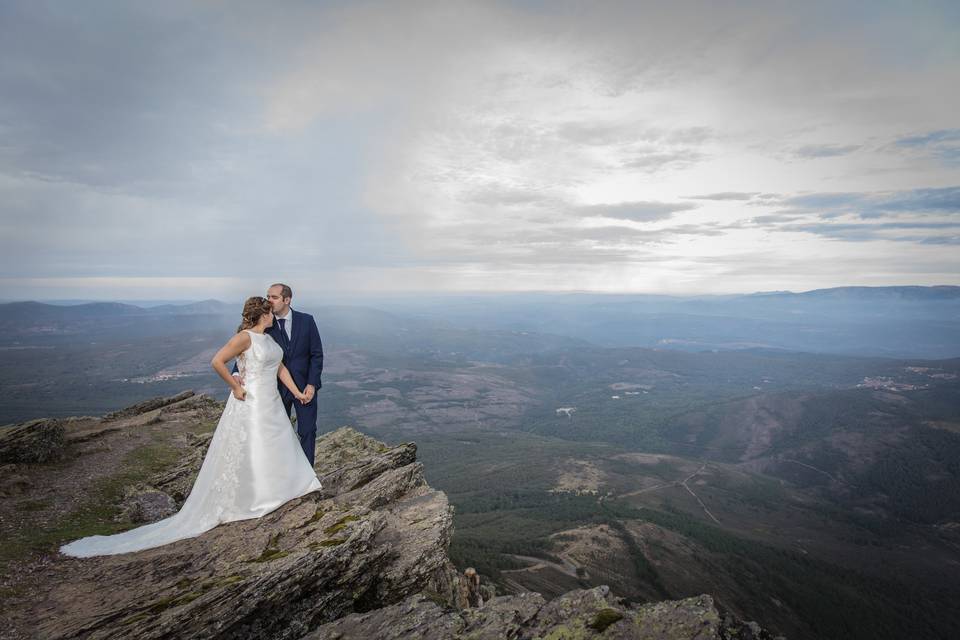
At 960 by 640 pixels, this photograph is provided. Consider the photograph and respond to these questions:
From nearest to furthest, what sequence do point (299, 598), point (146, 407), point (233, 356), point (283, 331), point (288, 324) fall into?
point (299, 598), point (233, 356), point (283, 331), point (288, 324), point (146, 407)

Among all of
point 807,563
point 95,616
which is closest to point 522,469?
point 807,563

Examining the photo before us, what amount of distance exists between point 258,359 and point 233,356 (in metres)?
0.67

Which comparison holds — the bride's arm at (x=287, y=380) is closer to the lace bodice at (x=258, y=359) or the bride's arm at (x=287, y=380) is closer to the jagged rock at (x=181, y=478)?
the lace bodice at (x=258, y=359)

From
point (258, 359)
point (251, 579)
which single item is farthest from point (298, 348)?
point (251, 579)

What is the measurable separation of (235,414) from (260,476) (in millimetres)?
1999

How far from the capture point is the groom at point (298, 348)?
13.4m

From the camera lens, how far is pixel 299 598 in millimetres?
10398

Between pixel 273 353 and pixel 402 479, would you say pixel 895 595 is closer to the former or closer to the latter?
pixel 402 479

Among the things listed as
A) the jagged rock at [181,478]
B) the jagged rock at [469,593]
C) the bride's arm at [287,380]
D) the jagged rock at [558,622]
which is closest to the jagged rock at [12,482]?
the jagged rock at [181,478]

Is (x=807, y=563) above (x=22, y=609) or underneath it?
underneath

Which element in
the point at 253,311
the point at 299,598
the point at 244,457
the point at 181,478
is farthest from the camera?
the point at 181,478

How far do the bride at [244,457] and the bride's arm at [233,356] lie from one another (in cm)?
3

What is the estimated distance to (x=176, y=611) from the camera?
8438mm

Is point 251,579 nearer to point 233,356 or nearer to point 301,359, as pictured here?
point 233,356
